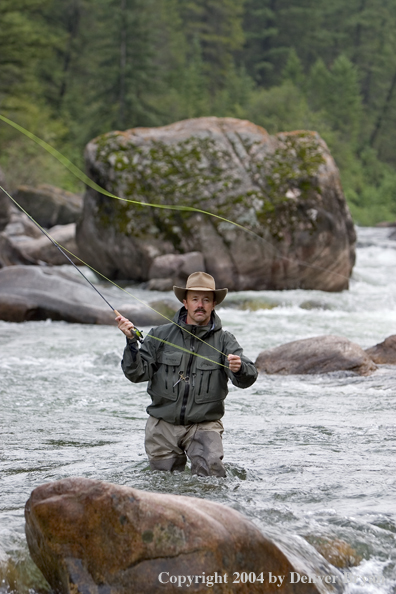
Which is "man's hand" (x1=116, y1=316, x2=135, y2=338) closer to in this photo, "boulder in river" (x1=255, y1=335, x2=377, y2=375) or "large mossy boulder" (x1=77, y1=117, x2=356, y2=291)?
"boulder in river" (x1=255, y1=335, x2=377, y2=375)

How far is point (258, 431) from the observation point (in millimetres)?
6074

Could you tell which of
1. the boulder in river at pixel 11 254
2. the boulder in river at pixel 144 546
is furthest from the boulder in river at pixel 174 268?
the boulder in river at pixel 144 546

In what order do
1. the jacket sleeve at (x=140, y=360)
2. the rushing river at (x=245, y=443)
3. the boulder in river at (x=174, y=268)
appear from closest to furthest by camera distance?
the rushing river at (x=245, y=443), the jacket sleeve at (x=140, y=360), the boulder in river at (x=174, y=268)

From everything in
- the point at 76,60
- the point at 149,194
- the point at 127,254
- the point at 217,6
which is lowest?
the point at 127,254

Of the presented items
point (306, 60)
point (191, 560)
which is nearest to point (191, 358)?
point (191, 560)

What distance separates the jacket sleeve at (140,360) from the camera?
4.38m

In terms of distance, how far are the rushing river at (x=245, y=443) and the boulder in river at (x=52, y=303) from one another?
23.8 inches

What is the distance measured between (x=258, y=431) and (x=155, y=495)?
2781 mm

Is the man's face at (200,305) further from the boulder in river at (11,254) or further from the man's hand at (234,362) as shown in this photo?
the boulder in river at (11,254)

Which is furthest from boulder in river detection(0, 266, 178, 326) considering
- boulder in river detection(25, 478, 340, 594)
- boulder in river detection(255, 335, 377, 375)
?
boulder in river detection(25, 478, 340, 594)

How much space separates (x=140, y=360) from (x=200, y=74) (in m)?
51.4

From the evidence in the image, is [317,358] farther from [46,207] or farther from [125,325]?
[46,207]

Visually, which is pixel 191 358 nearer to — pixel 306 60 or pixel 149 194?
pixel 149 194

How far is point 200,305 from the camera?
14.8ft
